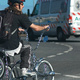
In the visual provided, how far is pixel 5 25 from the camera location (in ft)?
19.8

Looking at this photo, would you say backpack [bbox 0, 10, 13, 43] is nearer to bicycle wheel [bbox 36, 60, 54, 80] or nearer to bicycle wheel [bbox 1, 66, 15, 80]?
bicycle wheel [bbox 1, 66, 15, 80]

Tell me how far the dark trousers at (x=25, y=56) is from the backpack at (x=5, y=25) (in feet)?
1.40

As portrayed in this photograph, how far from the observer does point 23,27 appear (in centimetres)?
630

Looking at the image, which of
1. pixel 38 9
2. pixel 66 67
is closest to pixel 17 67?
pixel 66 67

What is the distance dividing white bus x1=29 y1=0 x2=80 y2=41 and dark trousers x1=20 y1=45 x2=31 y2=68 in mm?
15033

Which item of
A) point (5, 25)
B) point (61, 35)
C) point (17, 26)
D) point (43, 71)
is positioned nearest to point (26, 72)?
point (43, 71)

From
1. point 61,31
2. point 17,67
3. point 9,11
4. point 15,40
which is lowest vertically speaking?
point 61,31

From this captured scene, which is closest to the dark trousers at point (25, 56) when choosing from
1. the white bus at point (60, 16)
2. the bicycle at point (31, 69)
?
the bicycle at point (31, 69)

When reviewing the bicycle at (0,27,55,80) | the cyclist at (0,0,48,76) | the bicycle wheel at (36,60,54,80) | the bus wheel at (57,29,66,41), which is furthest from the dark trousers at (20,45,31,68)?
the bus wheel at (57,29,66,41)

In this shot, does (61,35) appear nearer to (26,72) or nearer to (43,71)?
(43,71)

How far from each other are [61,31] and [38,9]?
105 inches

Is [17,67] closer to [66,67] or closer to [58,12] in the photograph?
[66,67]

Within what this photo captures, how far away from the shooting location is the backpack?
6.04 metres

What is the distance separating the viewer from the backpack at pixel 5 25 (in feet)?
19.8
